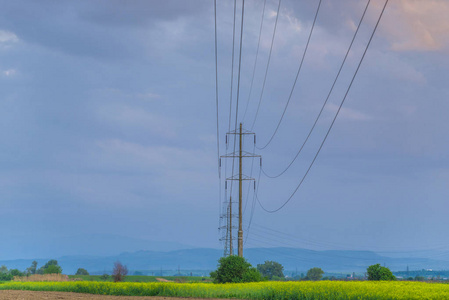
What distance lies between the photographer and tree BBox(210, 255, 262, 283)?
42.6 meters

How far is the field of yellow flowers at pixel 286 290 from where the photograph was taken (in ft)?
87.2

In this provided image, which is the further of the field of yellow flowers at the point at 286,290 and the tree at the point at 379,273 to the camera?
the tree at the point at 379,273

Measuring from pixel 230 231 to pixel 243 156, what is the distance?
91.6 feet

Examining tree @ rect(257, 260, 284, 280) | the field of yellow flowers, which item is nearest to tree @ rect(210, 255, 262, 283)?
the field of yellow flowers

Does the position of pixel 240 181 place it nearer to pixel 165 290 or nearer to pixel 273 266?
pixel 165 290

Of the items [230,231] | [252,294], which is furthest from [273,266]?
[252,294]

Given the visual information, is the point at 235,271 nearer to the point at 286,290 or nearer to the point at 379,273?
the point at 379,273

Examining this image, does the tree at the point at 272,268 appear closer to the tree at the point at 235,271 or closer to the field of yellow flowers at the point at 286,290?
the tree at the point at 235,271

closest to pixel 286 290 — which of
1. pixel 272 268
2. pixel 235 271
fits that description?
pixel 235 271

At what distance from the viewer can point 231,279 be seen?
1678 inches

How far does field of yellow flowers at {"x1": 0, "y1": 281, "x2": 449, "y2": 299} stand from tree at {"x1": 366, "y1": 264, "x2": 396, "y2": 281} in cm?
685

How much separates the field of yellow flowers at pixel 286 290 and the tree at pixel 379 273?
6849mm

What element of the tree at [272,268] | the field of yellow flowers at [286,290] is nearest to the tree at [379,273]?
the field of yellow flowers at [286,290]

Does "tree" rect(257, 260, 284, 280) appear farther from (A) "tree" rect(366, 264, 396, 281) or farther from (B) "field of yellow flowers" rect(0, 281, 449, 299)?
(B) "field of yellow flowers" rect(0, 281, 449, 299)
